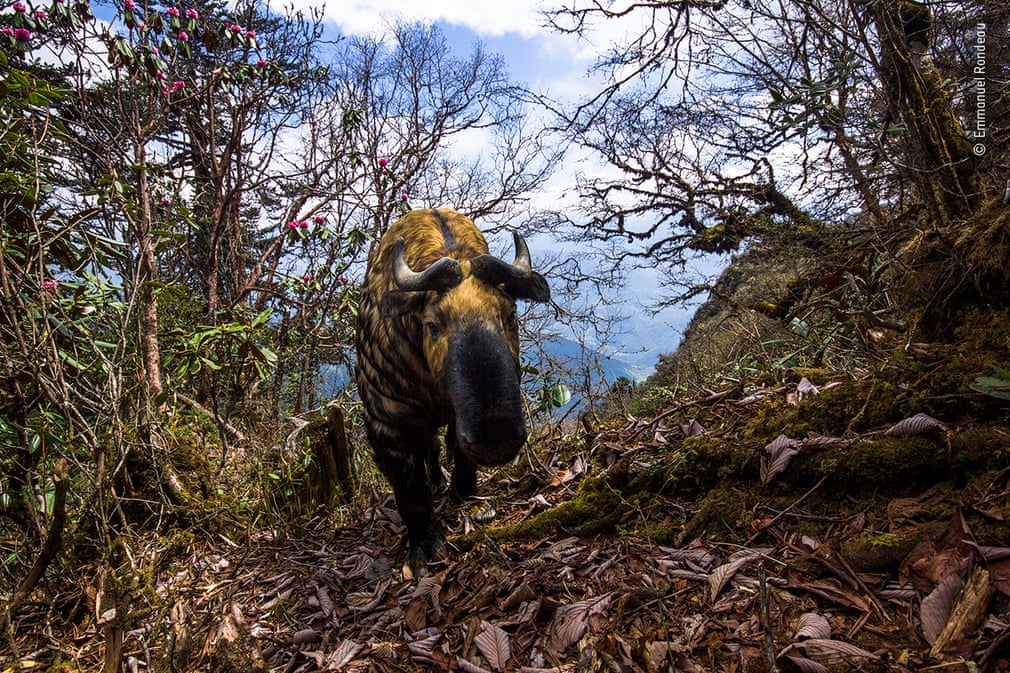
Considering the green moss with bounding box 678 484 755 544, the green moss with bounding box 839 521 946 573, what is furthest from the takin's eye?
the green moss with bounding box 839 521 946 573

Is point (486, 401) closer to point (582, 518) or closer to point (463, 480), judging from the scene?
point (582, 518)

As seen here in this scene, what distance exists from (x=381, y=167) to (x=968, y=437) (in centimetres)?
898

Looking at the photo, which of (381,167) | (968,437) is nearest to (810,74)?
(968,437)

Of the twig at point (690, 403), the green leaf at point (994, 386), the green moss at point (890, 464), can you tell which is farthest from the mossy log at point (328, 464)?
the green leaf at point (994, 386)

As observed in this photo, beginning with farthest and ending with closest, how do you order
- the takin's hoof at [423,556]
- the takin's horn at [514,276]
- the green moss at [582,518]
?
the takin's hoof at [423,556] → the takin's horn at [514,276] → the green moss at [582,518]

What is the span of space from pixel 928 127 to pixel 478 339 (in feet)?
12.4

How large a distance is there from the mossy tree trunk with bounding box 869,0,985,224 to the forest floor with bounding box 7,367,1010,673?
200cm

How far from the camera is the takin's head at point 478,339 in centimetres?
262

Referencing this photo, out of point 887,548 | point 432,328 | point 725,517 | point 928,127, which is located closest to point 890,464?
point 887,548

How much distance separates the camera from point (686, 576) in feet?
7.45

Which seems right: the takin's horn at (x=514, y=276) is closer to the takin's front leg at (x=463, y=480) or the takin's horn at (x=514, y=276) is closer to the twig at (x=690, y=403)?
the twig at (x=690, y=403)

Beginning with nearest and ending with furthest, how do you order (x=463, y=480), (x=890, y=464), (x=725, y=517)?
(x=890, y=464), (x=725, y=517), (x=463, y=480)

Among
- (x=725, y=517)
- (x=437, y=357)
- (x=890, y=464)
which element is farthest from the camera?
(x=437, y=357)

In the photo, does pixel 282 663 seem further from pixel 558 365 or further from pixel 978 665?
pixel 558 365
